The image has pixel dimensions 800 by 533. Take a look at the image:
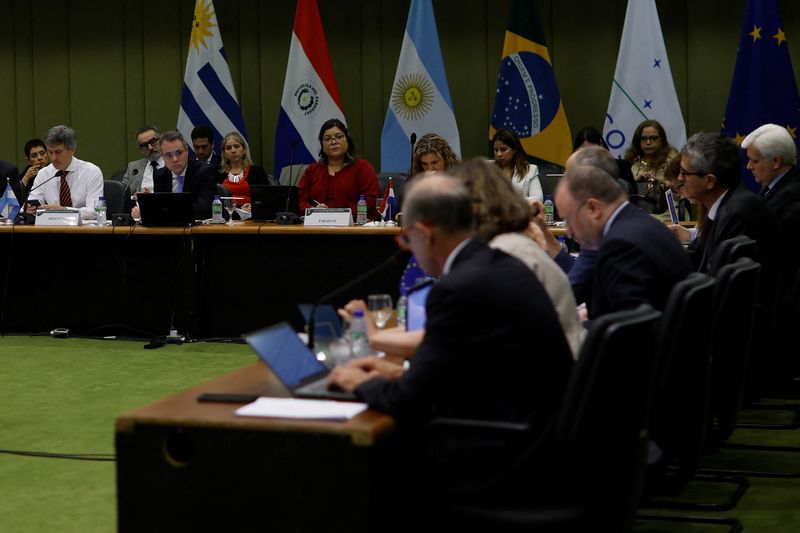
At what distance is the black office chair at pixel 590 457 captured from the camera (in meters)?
2.27

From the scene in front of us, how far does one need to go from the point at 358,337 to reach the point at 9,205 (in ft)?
18.7

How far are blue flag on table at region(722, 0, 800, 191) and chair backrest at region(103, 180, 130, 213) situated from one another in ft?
15.1

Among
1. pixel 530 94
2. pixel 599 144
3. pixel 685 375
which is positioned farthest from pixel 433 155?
pixel 685 375

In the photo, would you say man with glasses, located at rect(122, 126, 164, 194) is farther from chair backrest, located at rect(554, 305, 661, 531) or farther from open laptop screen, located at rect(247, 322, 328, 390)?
chair backrest, located at rect(554, 305, 661, 531)

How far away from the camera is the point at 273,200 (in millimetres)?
7285

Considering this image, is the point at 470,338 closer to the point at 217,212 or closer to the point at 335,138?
the point at 217,212

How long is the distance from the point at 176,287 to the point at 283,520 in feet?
16.9

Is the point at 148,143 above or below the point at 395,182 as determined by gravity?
above

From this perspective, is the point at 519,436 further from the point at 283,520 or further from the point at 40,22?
the point at 40,22

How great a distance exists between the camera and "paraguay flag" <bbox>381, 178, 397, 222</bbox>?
7.33m

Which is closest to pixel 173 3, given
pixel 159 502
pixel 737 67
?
pixel 737 67

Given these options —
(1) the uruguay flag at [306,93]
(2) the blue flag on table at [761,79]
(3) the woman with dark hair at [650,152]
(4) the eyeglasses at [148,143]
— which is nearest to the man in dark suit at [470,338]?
(3) the woman with dark hair at [650,152]

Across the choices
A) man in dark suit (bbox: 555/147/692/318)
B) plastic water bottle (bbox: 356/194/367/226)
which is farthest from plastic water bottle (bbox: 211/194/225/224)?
man in dark suit (bbox: 555/147/692/318)

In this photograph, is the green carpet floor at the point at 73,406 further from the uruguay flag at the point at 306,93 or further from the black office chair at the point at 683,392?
the uruguay flag at the point at 306,93
